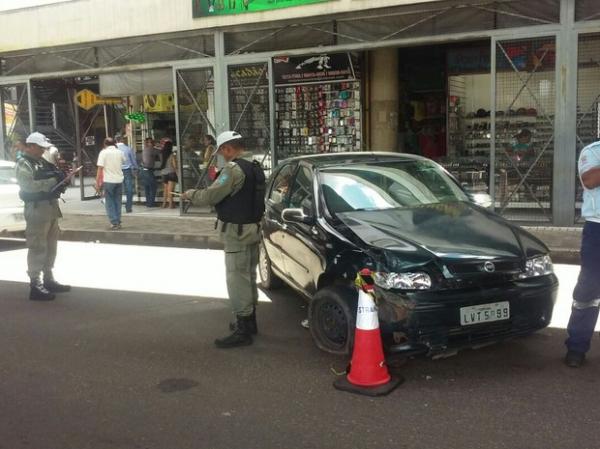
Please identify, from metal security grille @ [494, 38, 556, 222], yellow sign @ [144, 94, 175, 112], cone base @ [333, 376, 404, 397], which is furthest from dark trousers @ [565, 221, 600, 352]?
yellow sign @ [144, 94, 175, 112]

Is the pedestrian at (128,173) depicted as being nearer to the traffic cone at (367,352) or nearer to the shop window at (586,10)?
the shop window at (586,10)

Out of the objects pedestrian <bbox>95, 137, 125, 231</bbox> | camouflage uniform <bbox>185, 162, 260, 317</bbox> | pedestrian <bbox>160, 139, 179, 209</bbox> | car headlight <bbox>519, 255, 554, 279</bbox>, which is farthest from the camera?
pedestrian <bbox>160, 139, 179, 209</bbox>

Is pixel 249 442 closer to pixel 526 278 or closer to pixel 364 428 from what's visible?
pixel 364 428

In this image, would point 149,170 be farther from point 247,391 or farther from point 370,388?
point 370,388

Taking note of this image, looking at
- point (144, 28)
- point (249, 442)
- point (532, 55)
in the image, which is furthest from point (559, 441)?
point (144, 28)

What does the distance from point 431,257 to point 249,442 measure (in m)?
1.73

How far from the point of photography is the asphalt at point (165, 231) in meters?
10.00

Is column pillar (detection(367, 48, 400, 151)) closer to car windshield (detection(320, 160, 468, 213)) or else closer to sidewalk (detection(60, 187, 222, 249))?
sidewalk (detection(60, 187, 222, 249))

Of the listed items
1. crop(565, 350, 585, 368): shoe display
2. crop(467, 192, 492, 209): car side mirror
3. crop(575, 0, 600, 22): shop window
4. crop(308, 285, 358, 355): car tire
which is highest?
crop(575, 0, 600, 22): shop window

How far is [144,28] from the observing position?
14195 mm

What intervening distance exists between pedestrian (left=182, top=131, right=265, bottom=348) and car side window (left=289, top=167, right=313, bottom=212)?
50 centimetres

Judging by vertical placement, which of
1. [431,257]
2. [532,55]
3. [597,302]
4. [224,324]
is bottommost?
[224,324]

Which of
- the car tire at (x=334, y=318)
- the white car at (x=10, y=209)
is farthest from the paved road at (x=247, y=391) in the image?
the white car at (x=10, y=209)

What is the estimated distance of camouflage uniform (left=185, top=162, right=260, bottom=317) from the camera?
525 cm
